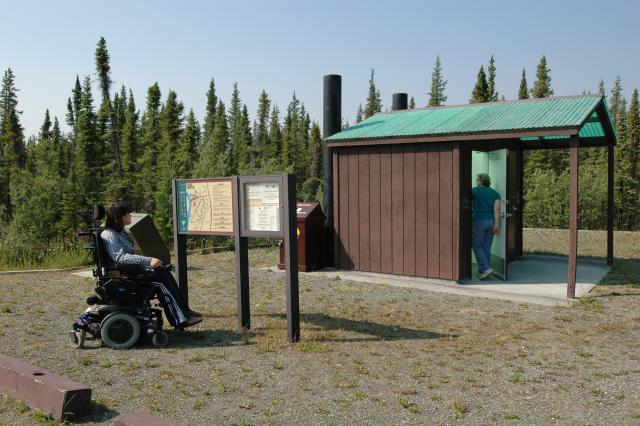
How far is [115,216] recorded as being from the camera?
5.79 metres

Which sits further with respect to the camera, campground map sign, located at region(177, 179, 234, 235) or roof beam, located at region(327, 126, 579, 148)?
roof beam, located at region(327, 126, 579, 148)

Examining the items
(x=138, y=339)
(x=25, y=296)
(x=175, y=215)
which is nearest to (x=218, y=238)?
(x=25, y=296)

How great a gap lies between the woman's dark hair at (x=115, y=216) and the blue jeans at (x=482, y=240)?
233 inches

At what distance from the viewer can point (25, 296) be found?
8.66m

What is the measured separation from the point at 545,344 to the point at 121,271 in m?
4.32

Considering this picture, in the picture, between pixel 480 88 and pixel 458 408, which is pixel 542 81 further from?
pixel 458 408

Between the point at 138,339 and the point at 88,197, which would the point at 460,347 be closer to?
the point at 138,339

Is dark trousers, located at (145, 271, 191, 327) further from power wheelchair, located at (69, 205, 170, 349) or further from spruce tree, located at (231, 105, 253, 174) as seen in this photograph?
spruce tree, located at (231, 105, 253, 174)

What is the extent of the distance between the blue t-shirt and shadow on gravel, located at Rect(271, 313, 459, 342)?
3613 millimetres

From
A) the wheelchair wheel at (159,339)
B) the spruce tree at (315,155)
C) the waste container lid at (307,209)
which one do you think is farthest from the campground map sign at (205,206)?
the spruce tree at (315,155)

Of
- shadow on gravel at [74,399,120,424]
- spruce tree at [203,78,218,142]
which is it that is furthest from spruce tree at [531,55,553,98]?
shadow on gravel at [74,399,120,424]

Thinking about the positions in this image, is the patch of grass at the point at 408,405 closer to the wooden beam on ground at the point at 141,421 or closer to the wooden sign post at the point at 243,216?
the wooden beam on ground at the point at 141,421

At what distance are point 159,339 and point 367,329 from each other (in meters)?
2.28

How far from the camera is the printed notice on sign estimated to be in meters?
6.02
